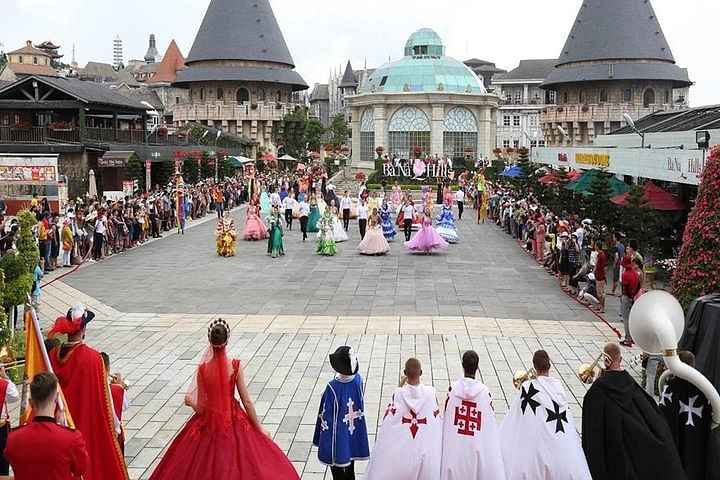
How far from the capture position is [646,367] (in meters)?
10.4

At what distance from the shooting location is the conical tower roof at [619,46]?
66.8 metres

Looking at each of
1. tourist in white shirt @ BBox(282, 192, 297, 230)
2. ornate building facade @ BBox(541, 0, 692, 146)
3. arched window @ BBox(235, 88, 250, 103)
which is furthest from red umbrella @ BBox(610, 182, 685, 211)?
arched window @ BBox(235, 88, 250, 103)

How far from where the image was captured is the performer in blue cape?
745cm

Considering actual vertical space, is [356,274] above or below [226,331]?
below

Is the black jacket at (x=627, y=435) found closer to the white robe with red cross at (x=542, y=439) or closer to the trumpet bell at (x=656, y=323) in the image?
the white robe with red cross at (x=542, y=439)

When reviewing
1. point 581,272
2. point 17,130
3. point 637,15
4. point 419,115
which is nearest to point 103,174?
point 17,130

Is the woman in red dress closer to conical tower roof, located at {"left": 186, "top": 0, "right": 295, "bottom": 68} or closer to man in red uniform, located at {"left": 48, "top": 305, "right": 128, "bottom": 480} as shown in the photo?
man in red uniform, located at {"left": 48, "top": 305, "right": 128, "bottom": 480}

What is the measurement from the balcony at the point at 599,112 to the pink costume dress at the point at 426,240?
45175 mm

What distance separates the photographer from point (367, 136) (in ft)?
235

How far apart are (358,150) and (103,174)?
35.1m

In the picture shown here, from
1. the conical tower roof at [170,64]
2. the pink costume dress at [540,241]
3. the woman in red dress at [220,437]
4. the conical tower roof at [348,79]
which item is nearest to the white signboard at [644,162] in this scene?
the pink costume dress at [540,241]

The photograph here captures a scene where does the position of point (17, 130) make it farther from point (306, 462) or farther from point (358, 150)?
point (358, 150)

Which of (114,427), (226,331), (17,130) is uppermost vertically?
(17,130)

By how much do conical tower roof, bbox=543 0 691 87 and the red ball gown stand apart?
64.8 metres
